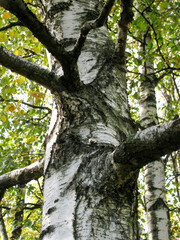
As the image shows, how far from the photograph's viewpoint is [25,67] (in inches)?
50.8

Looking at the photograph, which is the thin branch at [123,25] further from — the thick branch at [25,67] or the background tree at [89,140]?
the thick branch at [25,67]

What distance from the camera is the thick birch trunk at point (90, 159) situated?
1.06m

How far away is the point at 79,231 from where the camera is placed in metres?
1.02

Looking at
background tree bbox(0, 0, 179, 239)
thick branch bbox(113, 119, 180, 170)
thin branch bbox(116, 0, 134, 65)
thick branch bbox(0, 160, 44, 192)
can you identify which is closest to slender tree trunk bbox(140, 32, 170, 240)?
thin branch bbox(116, 0, 134, 65)

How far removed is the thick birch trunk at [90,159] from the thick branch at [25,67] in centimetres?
10

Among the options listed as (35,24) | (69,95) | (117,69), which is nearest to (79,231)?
(69,95)

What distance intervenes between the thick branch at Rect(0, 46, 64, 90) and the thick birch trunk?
10 cm

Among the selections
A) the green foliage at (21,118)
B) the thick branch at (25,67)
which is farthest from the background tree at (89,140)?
the green foliage at (21,118)

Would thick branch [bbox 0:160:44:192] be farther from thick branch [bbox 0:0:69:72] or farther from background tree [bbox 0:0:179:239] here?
thick branch [bbox 0:0:69:72]

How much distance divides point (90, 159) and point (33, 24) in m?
0.65

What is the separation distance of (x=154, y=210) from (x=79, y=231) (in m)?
2.52

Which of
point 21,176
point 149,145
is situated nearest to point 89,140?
point 149,145

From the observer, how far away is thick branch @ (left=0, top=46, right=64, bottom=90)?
127 cm

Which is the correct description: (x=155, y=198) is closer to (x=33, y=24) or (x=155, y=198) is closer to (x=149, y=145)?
(x=149, y=145)
